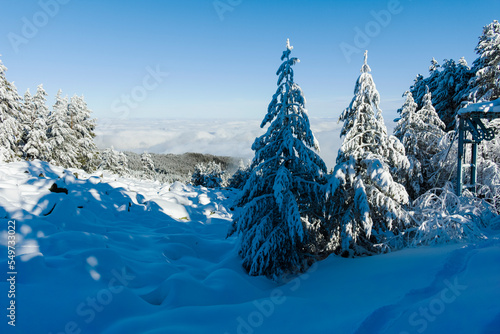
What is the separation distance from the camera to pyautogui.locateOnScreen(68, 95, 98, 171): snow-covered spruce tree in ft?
110

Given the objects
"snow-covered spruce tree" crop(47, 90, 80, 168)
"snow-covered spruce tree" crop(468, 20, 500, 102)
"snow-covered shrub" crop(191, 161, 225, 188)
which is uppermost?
"snow-covered spruce tree" crop(468, 20, 500, 102)

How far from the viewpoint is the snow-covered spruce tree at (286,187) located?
7621 millimetres

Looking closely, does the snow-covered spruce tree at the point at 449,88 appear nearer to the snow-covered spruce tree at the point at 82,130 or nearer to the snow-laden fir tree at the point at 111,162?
the snow-covered spruce tree at the point at 82,130

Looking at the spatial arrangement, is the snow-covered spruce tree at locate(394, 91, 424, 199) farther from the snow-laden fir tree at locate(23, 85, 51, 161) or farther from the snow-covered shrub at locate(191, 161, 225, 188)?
the snow-laden fir tree at locate(23, 85, 51, 161)

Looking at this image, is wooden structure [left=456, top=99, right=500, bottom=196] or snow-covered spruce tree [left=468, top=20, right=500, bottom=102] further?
snow-covered spruce tree [left=468, top=20, right=500, bottom=102]

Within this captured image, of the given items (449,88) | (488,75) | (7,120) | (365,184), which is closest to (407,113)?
(488,75)

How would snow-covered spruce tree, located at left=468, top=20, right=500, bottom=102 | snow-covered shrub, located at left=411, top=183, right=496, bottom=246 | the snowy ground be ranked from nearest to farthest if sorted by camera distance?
the snowy ground < snow-covered shrub, located at left=411, top=183, right=496, bottom=246 < snow-covered spruce tree, located at left=468, top=20, right=500, bottom=102

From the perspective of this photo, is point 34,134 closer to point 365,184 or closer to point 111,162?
point 111,162

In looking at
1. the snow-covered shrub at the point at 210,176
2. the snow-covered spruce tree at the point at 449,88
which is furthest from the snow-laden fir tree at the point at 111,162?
the snow-covered spruce tree at the point at 449,88

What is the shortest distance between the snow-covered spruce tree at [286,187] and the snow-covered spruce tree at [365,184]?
2.44 feet

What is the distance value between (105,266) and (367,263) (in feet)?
22.0

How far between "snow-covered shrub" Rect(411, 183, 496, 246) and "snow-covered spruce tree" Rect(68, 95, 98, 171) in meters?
37.6

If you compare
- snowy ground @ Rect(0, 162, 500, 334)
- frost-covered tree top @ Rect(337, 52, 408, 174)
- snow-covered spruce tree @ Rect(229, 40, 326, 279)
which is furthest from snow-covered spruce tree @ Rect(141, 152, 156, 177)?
frost-covered tree top @ Rect(337, 52, 408, 174)

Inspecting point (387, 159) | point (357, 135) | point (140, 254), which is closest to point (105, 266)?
point (140, 254)
